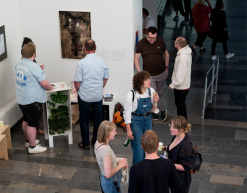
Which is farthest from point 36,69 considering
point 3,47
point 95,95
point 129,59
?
point 129,59

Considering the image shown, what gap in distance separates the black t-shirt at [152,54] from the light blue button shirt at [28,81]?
1993 millimetres

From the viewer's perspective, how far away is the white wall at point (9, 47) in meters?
7.64

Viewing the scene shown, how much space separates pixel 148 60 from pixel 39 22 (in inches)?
85.8

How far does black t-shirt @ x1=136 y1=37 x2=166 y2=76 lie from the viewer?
7.62 meters

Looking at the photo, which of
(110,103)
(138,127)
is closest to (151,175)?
(138,127)

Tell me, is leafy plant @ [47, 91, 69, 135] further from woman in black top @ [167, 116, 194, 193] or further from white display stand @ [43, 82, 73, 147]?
woman in black top @ [167, 116, 194, 193]

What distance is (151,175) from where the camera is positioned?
153 inches

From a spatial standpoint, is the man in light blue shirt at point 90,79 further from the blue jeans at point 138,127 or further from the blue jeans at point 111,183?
the blue jeans at point 111,183

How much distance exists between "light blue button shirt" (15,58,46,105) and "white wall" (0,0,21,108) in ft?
4.23

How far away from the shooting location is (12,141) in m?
7.46

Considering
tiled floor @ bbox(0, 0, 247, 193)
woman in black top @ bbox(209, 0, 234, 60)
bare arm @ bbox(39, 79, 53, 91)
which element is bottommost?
tiled floor @ bbox(0, 0, 247, 193)

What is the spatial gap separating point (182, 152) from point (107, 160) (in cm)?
79

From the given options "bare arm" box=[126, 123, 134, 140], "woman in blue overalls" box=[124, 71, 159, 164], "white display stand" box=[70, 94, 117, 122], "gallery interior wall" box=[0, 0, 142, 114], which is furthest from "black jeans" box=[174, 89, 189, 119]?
"bare arm" box=[126, 123, 134, 140]

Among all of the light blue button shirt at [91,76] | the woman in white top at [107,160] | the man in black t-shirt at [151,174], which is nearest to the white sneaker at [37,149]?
the light blue button shirt at [91,76]
